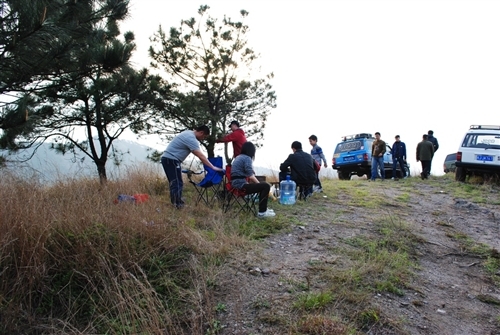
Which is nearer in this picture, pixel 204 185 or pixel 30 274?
pixel 30 274

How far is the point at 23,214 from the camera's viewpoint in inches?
138

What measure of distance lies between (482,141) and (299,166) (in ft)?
23.3

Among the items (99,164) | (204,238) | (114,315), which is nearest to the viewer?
(114,315)

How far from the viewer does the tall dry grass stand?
306 centimetres

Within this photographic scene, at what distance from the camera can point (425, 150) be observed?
44.9ft

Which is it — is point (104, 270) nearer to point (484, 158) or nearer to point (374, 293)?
point (374, 293)

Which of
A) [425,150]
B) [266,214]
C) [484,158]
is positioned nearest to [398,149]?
[425,150]

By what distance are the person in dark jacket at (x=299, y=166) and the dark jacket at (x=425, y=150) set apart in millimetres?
7349

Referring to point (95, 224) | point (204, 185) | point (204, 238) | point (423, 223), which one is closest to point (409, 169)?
point (423, 223)

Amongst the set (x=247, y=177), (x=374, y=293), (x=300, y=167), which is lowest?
(x=374, y=293)

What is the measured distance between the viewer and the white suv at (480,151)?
37.2ft

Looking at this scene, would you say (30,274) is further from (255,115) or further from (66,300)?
(255,115)

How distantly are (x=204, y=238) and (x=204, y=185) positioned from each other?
2.06 m

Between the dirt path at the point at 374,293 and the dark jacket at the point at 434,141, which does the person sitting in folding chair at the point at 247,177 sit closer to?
the dirt path at the point at 374,293
